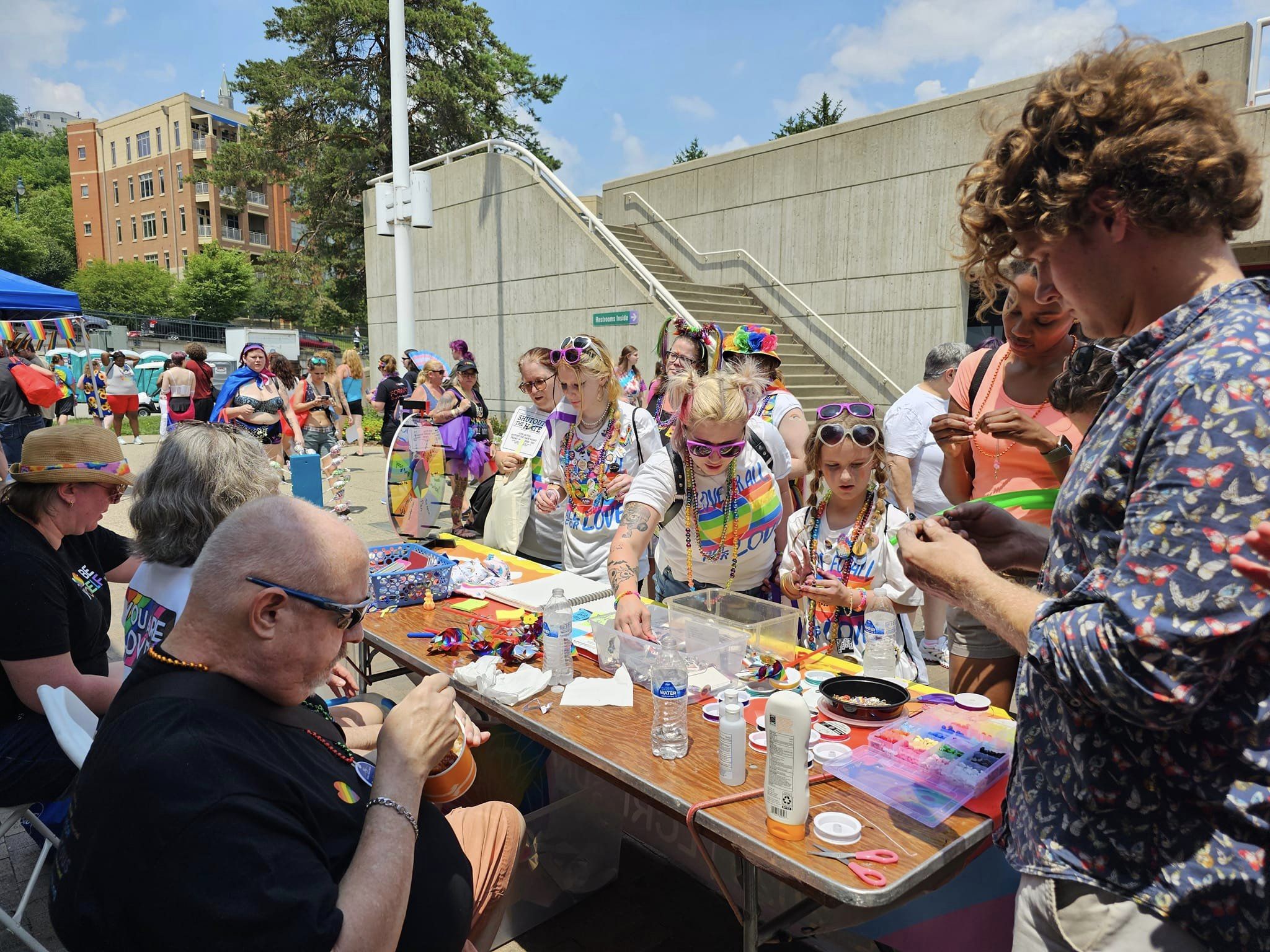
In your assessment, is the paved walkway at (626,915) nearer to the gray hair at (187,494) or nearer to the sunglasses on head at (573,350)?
the gray hair at (187,494)

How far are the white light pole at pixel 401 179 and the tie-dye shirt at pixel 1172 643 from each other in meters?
12.4

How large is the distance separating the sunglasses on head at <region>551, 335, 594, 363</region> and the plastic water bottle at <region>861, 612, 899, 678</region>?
1.94m

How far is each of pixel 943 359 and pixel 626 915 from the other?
12.9 feet

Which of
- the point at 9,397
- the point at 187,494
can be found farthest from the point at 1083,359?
the point at 9,397

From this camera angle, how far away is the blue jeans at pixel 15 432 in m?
8.45

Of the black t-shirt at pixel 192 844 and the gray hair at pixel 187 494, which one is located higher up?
the gray hair at pixel 187 494

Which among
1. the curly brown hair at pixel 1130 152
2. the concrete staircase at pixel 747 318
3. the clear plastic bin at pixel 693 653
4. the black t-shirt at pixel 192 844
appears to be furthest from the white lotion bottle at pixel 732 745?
the concrete staircase at pixel 747 318

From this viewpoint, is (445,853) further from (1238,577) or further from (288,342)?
(288,342)

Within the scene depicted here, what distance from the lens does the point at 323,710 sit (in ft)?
6.79

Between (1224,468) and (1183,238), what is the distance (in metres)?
0.41

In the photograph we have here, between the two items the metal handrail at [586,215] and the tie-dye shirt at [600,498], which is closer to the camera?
the tie-dye shirt at [600,498]

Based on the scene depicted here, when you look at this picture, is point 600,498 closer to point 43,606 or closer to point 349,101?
point 43,606

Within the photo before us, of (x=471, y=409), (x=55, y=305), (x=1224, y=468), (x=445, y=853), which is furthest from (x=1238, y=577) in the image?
(x=55, y=305)

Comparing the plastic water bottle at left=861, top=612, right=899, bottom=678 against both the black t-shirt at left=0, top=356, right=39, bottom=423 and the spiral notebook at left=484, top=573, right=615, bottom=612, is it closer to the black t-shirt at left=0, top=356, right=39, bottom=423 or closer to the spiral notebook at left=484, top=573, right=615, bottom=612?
the spiral notebook at left=484, top=573, right=615, bottom=612
